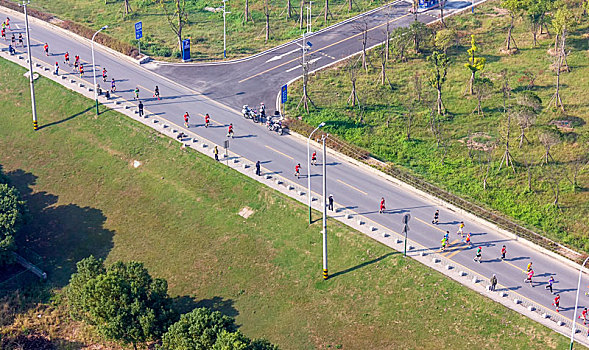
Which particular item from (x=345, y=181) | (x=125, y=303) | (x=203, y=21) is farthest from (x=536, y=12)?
(x=125, y=303)

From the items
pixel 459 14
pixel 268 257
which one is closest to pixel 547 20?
pixel 459 14

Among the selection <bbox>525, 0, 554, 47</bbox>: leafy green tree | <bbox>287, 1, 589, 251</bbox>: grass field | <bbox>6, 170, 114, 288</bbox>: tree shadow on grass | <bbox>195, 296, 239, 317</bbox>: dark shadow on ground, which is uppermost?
<bbox>525, 0, 554, 47</bbox>: leafy green tree

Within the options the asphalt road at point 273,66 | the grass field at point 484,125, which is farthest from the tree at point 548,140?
the asphalt road at point 273,66

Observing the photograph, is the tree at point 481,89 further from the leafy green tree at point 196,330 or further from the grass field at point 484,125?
the leafy green tree at point 196,330

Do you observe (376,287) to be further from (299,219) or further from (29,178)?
(29,178)

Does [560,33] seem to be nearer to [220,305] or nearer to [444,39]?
[444,39]

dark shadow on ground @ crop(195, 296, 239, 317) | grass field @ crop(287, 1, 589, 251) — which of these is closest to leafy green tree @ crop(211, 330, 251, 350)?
dark shadow on ground @ crop(195, 296, 239, 317)

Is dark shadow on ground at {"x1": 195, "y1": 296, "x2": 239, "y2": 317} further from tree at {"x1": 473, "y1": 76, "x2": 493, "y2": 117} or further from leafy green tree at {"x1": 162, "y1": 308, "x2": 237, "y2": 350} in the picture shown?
tree at {"x1": 473, "y1": 76, "x2": 493, "y2": 117}
